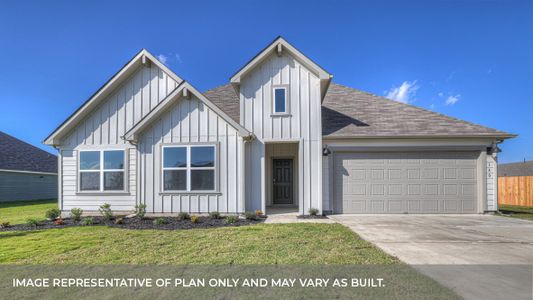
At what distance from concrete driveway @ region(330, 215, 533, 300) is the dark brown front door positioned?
3.31 metres

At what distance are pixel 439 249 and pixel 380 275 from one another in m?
2.34

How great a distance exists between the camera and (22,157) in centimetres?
2317

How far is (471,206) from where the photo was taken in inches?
406

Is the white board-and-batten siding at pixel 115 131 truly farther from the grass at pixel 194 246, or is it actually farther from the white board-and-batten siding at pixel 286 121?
the white board-and-batten siding at pixel 286 121

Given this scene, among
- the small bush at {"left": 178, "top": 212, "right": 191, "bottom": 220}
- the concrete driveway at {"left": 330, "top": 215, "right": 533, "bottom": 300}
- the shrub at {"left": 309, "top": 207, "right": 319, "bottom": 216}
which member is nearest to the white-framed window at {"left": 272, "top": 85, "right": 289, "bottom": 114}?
the shrub at {"left": 309, "top": 207, "right": 319, "bottom": 216}

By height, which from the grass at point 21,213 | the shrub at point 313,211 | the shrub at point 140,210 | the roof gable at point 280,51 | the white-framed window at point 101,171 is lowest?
the grass at point 21,213

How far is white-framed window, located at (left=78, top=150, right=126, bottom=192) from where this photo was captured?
1027cm

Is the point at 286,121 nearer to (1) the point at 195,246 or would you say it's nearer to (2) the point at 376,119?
(2) the point at 376,119

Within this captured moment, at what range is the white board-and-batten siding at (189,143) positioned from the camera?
9555 millimetres

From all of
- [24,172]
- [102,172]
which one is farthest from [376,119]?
[24,172]

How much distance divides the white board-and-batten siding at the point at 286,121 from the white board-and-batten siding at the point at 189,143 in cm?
73

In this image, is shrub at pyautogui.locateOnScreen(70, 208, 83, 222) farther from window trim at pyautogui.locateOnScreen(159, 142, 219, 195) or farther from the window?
the window

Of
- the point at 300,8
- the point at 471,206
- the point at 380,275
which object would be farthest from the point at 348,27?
the point at 380,275

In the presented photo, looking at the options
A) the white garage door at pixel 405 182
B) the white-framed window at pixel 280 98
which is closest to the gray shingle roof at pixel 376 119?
the white garage door at pixel 405 182
